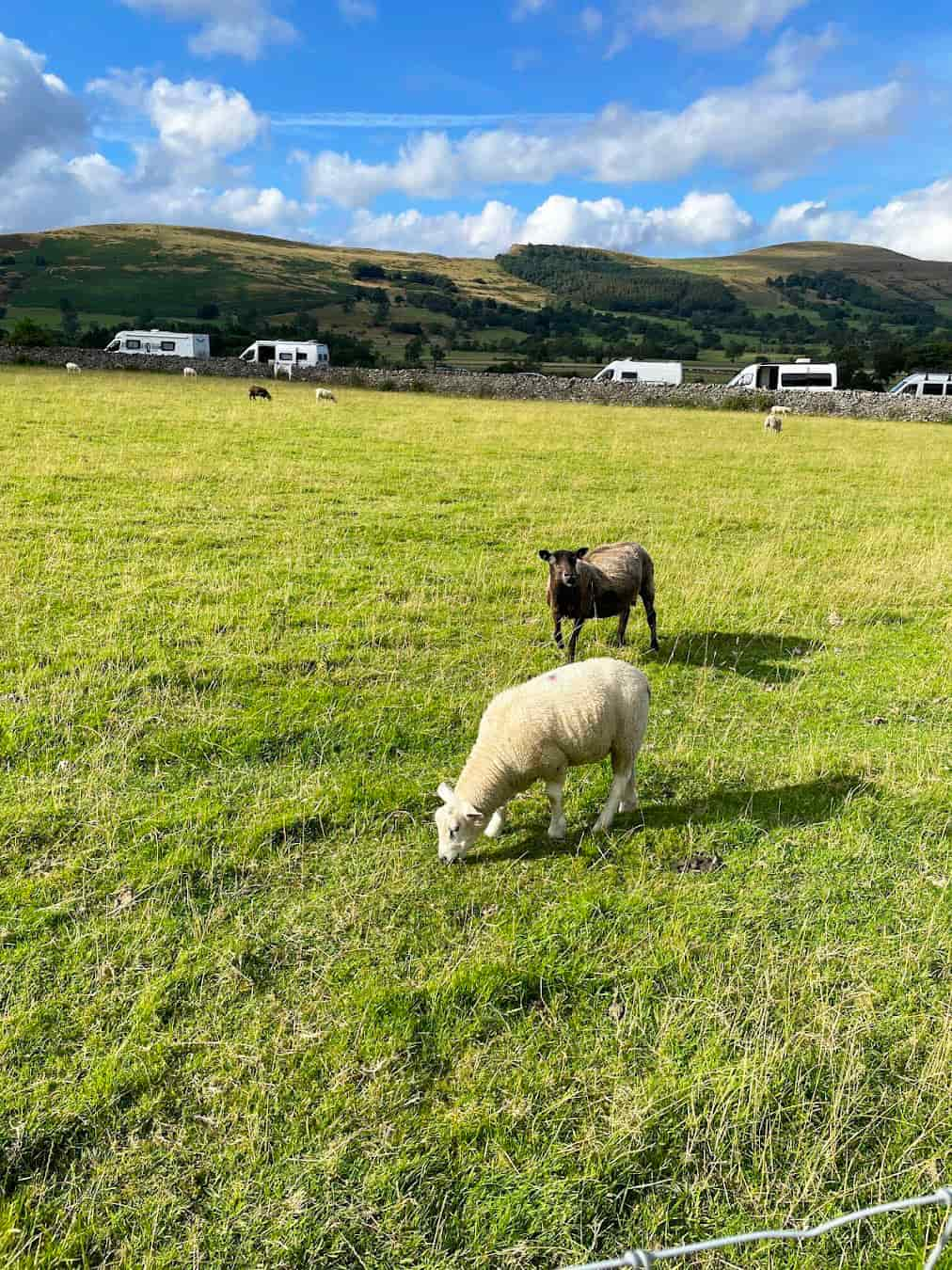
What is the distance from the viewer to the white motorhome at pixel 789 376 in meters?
60.2

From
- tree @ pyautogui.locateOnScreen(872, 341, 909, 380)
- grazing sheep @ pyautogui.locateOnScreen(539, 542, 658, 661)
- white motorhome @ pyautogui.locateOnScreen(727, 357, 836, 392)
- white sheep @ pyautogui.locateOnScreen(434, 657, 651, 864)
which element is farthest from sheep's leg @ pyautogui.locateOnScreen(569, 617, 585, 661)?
tree @ pyautogui.locateOnScreen(872, 341, 909, 380)

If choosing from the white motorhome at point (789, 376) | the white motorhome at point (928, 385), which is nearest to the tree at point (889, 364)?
the white motorhome at point (928, 385)

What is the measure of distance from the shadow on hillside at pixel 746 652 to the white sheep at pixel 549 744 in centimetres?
366

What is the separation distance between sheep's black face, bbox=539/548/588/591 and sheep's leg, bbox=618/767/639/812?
9.88 feet

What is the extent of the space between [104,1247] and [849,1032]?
3594 millimetres

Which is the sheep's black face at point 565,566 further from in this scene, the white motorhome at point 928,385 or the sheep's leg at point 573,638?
the white motorhome at point 928,385

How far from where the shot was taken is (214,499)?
15516mm

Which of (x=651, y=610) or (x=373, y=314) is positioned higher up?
(x=373, y=314)

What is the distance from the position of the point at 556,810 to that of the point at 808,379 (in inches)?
2568

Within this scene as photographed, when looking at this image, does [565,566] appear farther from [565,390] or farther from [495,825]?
[565,390]

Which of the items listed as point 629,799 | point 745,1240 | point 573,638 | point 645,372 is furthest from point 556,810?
point 645,372

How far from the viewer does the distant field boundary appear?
160ft

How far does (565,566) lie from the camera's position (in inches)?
330

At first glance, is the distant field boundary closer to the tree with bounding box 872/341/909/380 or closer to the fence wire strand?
the tree with bounding box 872/341/909/380
